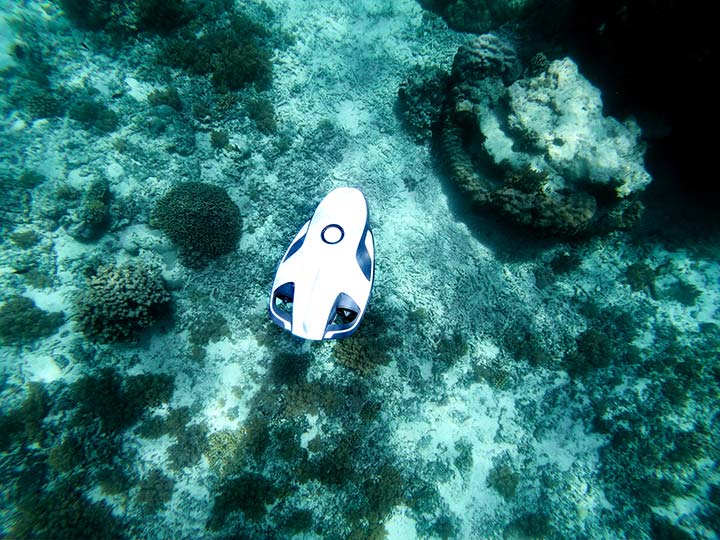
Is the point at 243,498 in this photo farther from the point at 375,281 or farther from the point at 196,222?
the point at 196,222

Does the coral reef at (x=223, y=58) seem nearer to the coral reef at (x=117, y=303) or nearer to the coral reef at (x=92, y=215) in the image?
the coral reef at (x=92, y=215)

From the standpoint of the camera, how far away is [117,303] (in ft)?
18.9

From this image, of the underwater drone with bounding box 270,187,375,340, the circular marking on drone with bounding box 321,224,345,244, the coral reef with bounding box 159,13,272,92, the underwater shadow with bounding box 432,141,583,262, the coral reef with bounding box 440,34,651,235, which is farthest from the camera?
the coral reef with bounding box 159,13,272,92

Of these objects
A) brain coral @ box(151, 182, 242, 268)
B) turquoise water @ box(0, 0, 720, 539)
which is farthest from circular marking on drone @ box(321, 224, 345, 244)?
brain coral @ box(151, 182, 242, 268)

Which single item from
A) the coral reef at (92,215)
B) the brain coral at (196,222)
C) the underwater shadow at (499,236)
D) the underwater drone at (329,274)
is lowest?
the coral reef at (92,215)

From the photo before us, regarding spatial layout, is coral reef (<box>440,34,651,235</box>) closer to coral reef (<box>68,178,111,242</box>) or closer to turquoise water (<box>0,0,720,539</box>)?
turquoise water (<box>0,0,720,539</box>)

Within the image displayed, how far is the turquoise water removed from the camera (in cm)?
566

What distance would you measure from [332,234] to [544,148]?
16.4 ft

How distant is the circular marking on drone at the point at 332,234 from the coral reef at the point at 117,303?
12.1 feet

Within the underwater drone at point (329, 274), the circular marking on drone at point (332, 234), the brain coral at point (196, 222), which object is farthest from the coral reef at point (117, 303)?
the circular marking on drone at point (332, 234)

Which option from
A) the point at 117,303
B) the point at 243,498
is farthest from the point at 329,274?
the point at 243,498

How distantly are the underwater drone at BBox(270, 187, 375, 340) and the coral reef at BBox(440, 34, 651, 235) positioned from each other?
10.1 ft

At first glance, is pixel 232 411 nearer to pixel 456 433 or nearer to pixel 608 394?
pixel 456 433

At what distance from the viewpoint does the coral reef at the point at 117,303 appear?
5.74 metres
